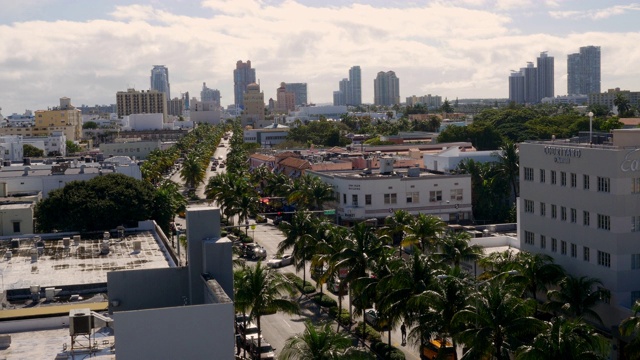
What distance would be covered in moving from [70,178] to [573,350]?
63.6 metres

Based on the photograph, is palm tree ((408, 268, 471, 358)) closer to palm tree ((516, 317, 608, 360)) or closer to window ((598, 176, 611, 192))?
palm tree ((516, 317, 608, 360))

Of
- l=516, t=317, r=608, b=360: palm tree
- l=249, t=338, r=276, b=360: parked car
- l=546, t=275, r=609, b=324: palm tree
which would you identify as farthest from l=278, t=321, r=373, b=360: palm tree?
l=546, t=275, r=609, b=324: palm tree

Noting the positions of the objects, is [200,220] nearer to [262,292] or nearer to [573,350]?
[262,292]

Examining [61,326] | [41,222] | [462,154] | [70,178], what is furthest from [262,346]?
[462,154]

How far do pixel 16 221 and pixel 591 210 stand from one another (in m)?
42.3

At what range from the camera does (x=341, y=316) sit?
1970 inches

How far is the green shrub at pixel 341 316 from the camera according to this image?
49250mm

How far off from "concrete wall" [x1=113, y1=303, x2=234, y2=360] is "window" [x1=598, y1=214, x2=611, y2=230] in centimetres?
2440

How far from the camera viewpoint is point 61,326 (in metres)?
30.9

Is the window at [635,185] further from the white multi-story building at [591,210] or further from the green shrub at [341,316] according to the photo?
the green shrub at [341,316]

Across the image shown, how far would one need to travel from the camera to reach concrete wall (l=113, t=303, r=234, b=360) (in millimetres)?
22188

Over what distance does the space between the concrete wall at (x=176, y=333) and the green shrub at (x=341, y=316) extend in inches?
1027

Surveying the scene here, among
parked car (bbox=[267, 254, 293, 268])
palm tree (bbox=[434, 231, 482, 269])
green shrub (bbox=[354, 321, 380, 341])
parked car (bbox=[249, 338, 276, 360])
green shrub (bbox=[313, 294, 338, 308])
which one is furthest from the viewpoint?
parked car (bbox=[267, 254, 293, 268])

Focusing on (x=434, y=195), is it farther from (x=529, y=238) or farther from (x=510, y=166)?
(x=529, y=238)
